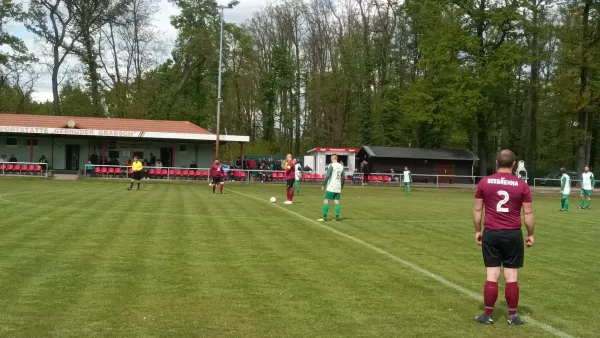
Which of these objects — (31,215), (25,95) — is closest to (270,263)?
(31,215)

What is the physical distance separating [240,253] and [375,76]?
186 ft

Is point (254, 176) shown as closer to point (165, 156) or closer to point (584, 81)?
point (165, 156)

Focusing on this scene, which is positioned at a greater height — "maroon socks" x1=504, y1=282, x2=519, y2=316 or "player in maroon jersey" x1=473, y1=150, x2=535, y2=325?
"player in maroon jersey" x1=473, y1=150, x2=535, y2=325

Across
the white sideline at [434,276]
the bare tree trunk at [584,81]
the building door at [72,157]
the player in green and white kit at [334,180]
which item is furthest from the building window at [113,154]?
the bare tree trunk at [584,81]

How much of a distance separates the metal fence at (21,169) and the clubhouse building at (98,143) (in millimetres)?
4235

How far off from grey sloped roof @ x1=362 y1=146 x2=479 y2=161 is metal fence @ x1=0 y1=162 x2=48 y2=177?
2520 cm

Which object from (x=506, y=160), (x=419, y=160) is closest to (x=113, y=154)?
(x=419, y=160)

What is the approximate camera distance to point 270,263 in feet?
30.0

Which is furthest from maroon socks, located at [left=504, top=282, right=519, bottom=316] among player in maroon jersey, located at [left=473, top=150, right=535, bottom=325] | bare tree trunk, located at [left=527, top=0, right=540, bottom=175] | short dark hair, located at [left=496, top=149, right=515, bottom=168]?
bare tree trunk, located at [left=527, top=0, right=540, bottom=175]

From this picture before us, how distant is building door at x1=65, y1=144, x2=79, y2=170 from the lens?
149 ft

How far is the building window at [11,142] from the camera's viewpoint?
1734 inches

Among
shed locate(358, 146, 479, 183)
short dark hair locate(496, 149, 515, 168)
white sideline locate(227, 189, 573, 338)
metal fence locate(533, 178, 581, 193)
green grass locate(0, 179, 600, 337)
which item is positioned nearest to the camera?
green grass locate(0, 179, 600, 337)

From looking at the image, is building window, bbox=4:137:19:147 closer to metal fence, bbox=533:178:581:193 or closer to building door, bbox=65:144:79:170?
building door, bbox=65:144:79:170

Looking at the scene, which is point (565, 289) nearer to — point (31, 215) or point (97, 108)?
Answer: point (31, 215)
